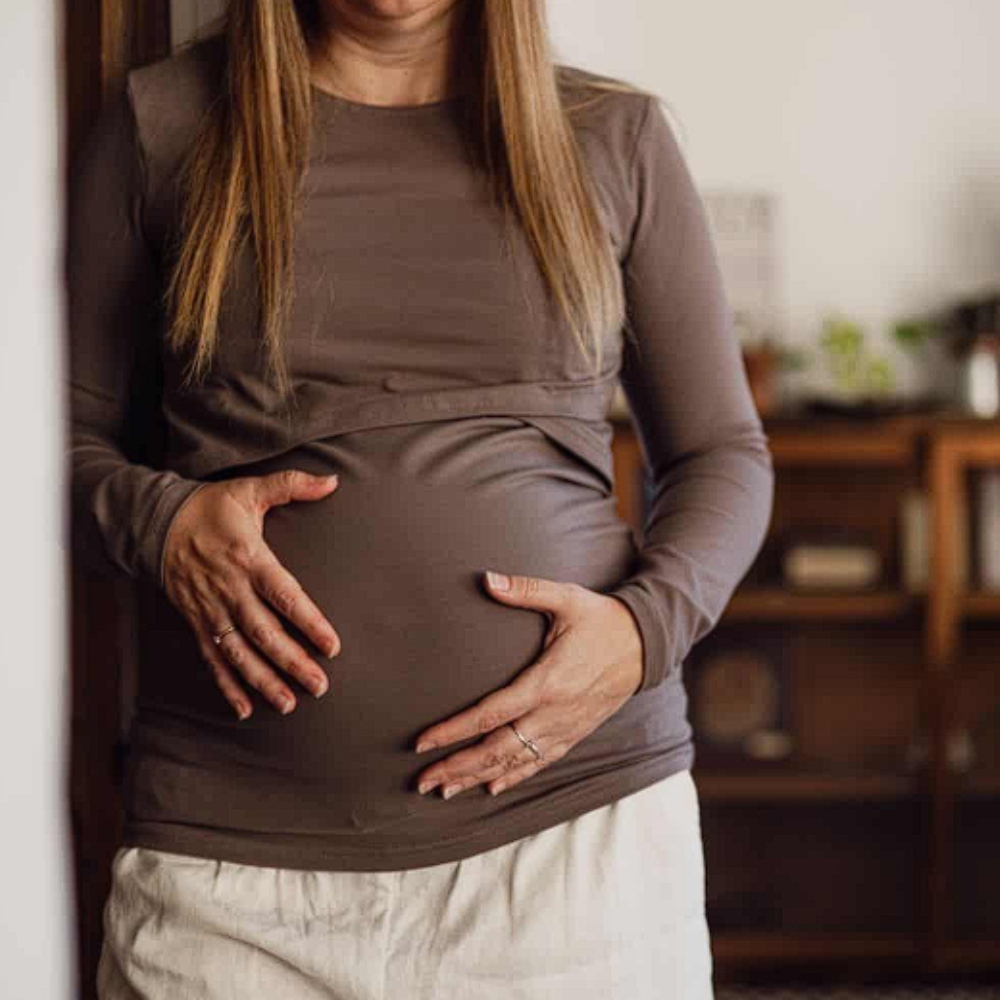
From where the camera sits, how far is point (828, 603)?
3377mm

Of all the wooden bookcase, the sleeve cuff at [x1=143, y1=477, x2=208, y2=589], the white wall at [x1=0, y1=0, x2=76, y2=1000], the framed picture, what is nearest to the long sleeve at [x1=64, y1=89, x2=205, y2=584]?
the sleeve cuff at [x1=143, y1=477, x2=208, y2=589]

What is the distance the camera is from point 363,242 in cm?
109

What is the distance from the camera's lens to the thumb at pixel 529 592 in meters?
1.04

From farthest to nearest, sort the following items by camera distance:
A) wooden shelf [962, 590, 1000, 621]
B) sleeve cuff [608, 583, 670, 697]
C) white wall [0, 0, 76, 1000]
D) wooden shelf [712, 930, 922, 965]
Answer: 1. wooden shelf [712, 930, 922, 965]
2. wooden shelf [962, 590, 1000, 621]
3. sleeve cuff [608, 583, 670, 697]
4. white wall [0, 0, 76, 1000]

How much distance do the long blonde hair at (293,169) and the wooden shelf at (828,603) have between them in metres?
2.29

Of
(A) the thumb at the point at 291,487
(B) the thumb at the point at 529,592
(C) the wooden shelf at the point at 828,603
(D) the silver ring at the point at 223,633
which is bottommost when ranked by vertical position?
(C) the wooden shelf at the point at 828,603

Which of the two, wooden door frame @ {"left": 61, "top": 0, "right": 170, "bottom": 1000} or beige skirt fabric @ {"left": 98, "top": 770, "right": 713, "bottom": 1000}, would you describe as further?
wooden door frame @ {"left": 61, "top": 0, "right": 170, "bottom": 1000}

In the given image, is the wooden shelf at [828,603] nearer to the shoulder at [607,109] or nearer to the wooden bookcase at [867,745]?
the wooden bookcase at [867,745]

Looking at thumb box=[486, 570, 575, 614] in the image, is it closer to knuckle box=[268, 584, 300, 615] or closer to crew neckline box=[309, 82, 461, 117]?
knuckle box=[268, 584, 300, 615]

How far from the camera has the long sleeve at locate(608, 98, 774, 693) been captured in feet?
3.80

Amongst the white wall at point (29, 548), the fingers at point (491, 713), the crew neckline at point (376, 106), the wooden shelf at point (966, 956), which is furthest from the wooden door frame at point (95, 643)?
the wooden shelf at point (966, 956)

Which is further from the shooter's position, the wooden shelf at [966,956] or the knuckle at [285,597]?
the wooden shelf at [966,956]

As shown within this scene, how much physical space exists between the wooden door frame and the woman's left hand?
319 mm

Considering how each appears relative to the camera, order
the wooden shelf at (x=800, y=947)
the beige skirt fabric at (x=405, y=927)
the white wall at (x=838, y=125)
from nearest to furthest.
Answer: the beige skirt fabric at (x=405, y=927) → the wooden shelf at (x=800, y=947) → the white wall at (x=838, y=125)
